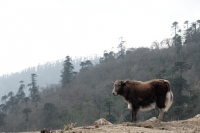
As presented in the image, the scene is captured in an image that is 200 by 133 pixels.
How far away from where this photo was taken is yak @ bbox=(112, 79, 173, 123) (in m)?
11.5

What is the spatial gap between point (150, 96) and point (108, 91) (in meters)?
56.0

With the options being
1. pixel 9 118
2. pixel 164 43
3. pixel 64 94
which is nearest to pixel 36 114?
pixel 9 118

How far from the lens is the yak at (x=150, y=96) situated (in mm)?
11531

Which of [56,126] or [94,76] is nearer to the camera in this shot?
[56,126]

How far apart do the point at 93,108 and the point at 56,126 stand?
8.83m

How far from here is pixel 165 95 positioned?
1152 cm

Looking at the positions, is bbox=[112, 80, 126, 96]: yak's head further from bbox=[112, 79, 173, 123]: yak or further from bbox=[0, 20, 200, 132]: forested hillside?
bbox=[0, 20, 200, 132]: forested hillside

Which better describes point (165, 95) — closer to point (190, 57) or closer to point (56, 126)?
point (56, 126)

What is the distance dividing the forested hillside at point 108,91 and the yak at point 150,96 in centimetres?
2612

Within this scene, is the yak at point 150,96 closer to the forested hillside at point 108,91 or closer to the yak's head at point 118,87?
the yak's head at point 118,87

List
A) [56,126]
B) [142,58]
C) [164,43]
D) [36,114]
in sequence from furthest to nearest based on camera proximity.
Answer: [164,43] < [142,58] < [36,114] < [56,126]

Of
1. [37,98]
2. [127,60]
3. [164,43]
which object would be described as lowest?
[37,98]

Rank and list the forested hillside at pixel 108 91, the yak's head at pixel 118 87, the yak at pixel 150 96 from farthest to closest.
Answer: the forested hillside at pixel 108 91, the yak's head at pixel 118 87, the yak at pixel 150 96

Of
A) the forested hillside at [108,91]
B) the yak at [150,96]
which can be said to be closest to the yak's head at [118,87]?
the yak at [150,96]
